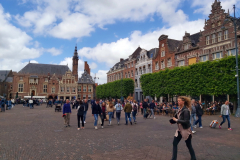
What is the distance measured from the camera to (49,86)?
68.9 metres

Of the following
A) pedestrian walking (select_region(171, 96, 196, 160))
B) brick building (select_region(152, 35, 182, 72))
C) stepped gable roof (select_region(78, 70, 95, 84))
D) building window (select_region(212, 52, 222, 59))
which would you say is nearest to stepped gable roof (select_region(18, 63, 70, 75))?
stepped gable roof (select_region(78, 70, 95, 84))

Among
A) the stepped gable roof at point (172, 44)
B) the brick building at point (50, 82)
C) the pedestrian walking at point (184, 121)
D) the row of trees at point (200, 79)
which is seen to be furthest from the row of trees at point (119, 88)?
the pedestrian walking at point (184, 121)

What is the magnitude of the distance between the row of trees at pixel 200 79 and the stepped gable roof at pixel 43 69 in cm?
5158

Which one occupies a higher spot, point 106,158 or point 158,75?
point 158,75

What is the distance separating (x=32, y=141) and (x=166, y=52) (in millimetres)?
33222

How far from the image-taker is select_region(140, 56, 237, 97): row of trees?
830 inches

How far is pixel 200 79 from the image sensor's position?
23641mm

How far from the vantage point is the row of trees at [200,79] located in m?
21.1

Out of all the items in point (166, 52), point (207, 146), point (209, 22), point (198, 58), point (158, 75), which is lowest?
point (207, 146)

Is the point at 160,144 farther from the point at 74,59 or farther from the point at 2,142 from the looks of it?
the point at 74,59

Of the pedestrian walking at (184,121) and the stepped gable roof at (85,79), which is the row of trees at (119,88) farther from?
the pedestrian walking at (184,121)

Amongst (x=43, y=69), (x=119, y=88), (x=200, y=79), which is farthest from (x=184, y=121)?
(x=43, y=69)

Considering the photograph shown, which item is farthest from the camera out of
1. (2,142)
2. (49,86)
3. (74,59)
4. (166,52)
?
(74,59)

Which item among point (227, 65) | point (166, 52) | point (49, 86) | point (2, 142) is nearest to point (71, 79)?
point (49, 86)
